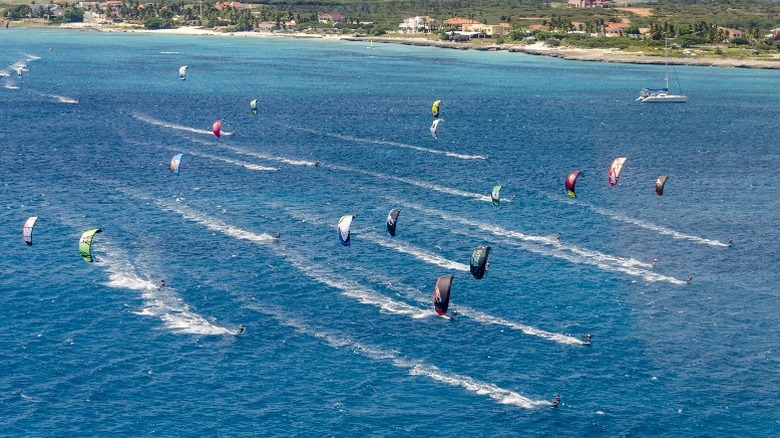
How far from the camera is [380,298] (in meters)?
89.3

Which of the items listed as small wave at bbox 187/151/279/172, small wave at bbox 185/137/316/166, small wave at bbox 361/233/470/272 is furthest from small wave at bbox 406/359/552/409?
small wave at bbox 185/137/316/166

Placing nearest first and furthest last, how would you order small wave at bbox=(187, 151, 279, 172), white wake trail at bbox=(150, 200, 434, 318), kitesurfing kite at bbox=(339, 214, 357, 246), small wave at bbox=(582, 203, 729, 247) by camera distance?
white wake trail at bbox=(150, 200, 434, 318) → kitesurfing kite at bbox=(339, 214, 357, 246) → small wave at bbox=(582, 203, 729, 247) → small wave at bbox=(187, 151, 279, 172)

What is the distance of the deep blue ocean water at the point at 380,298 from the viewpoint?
69625 millimetres

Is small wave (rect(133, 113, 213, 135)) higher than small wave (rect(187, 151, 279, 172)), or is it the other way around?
small wave (rect(133, 113, 213, 135))

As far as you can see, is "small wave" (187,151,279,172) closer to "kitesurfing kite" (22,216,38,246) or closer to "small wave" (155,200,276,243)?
"small wave" (155,200,276,243)

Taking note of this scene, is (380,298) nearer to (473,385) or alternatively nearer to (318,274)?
(318,274)

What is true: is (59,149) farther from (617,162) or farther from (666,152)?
(666,152)

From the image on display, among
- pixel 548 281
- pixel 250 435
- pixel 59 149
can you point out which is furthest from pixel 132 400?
pixel 59 149

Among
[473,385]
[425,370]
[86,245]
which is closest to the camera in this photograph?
[473,385]

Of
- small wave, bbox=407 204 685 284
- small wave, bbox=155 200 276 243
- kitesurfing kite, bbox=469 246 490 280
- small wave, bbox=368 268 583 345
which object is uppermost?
kitesurfing kite, bbox=469 246 490 280

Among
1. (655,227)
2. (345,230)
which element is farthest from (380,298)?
(655,227)

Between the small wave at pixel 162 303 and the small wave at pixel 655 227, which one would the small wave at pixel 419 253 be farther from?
the small wave at pixel 655 227

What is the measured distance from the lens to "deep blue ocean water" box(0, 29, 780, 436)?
69.6 m

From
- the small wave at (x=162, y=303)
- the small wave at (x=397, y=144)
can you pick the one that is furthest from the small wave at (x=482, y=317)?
the small wave at (x=397, y=144)
